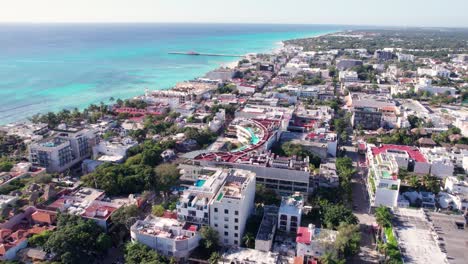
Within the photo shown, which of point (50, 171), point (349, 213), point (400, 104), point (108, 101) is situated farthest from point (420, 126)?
point (108, 101)

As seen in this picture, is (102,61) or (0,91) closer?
(0,91)

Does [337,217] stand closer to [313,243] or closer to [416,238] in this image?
[313,243]

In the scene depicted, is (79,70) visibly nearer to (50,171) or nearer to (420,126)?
(50,171)

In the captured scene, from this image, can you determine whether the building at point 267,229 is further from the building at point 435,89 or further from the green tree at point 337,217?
the building at point 435,89

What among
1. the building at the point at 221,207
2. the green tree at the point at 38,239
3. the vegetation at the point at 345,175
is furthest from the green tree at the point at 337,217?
the green tree at the point at 38,239

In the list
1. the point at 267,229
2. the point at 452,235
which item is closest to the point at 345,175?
the point at 452,235
